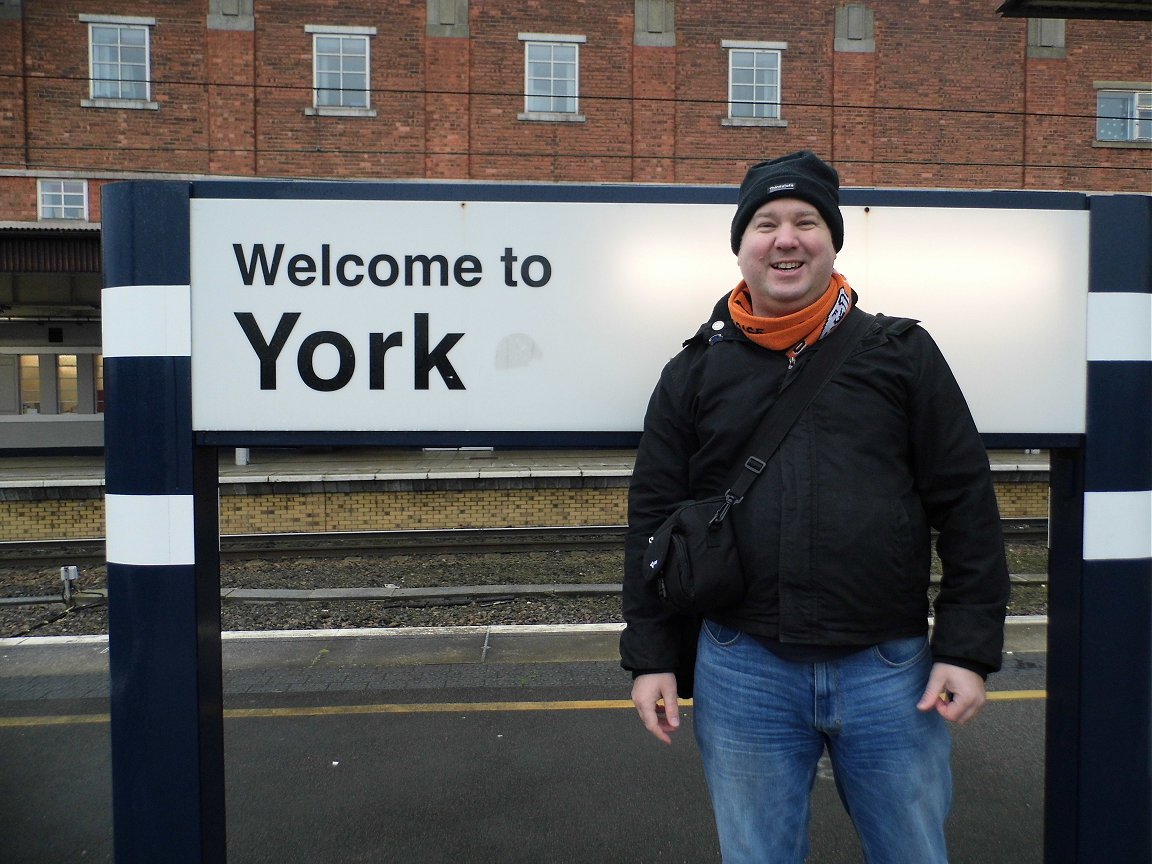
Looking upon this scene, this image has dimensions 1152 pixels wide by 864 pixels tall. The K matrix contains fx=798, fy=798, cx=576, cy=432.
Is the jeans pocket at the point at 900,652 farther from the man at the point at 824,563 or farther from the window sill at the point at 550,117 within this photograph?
the window sill at the point at 550,117

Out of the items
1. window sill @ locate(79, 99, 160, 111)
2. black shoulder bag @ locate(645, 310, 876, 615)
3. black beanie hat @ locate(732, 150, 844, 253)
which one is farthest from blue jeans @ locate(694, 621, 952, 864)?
window sill @ locate(79, 99, 160, 111)

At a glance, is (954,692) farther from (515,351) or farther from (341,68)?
(341,68)

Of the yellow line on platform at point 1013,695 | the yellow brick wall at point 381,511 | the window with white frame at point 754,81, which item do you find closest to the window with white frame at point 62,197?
the yellow brick wall at point 381,511

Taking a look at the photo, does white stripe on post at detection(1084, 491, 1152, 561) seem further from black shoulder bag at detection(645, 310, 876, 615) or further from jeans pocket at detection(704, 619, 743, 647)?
jeans pocket at detection(704, 619, 743, 647)

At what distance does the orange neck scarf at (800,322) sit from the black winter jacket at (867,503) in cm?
3

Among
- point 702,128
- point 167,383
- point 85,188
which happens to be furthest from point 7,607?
point 702,128

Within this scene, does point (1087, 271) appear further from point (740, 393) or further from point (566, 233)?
point (566, 233)

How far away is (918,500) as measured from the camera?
157 cm

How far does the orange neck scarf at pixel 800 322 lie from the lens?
1576mm

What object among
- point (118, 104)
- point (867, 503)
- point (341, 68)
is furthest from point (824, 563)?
point (118, 104)

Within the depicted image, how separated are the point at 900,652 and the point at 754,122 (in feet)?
58.5

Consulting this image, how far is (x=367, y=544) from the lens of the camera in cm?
896

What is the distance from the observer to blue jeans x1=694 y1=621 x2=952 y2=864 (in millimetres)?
1558

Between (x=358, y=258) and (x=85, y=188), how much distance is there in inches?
730
